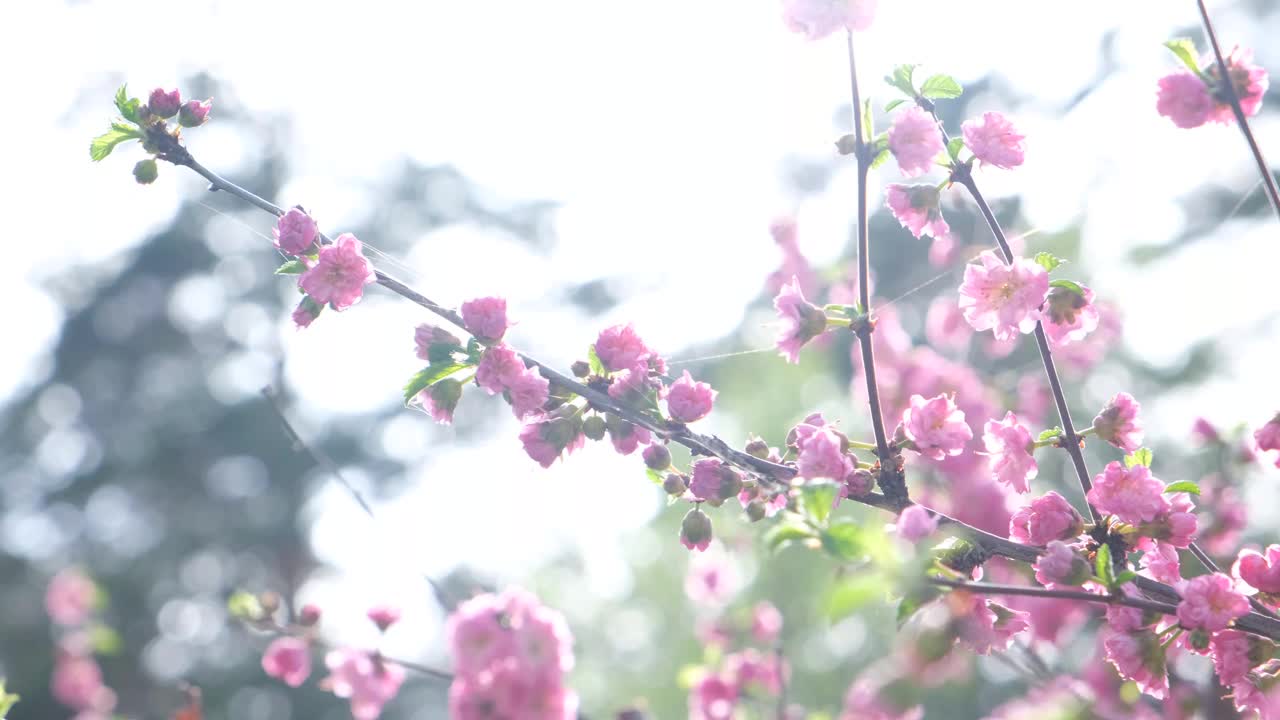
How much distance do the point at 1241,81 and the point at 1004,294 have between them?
562 mm

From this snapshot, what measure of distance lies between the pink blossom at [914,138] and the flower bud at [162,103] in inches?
56.9

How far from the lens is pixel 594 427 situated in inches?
69.7

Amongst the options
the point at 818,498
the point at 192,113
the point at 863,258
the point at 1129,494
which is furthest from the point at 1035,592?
the point at 192,113

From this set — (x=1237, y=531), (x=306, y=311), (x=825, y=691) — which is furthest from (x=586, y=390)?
(x=825, y=691)

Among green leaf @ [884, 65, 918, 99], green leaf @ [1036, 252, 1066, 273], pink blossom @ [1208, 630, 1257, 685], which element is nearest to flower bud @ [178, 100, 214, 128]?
green leaf @ [884, 65, 918, 99]

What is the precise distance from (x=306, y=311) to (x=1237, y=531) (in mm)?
2722

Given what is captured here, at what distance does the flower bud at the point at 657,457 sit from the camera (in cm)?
177

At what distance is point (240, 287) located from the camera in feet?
35.8

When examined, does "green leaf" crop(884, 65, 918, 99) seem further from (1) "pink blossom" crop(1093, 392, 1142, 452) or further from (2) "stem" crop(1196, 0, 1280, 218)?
(1) "pink blossom" crop(1093, 392, 1142, 452)

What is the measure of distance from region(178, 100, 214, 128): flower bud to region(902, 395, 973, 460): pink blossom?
154 centimetres

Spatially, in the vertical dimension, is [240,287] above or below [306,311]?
below

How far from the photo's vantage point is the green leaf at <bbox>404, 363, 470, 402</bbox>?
1.73m

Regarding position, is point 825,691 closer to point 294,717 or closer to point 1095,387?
point 1095,387

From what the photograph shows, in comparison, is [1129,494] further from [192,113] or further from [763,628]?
[763,628]
